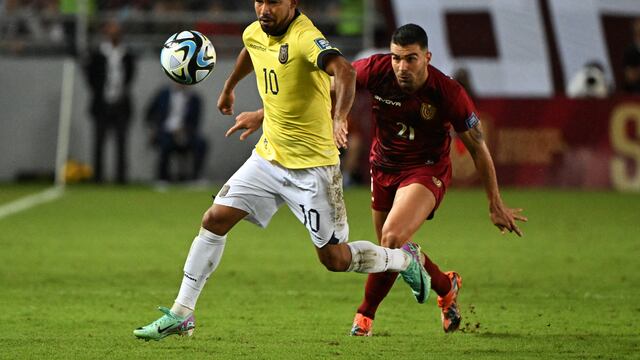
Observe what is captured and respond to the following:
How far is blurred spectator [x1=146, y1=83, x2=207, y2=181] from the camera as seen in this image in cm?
2127

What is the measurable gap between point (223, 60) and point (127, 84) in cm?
165

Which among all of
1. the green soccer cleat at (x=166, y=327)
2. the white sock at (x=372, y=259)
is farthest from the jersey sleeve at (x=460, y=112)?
the green soccer cleat at (x=166, y=327)

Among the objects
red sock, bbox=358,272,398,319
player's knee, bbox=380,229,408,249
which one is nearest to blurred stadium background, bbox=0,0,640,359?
red sock, bbox=358,272,398,319

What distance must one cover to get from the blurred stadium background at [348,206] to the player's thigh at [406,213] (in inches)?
24.7

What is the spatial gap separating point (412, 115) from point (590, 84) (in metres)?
13.8

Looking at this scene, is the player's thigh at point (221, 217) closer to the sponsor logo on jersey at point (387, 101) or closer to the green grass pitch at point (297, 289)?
the green grass pitch at point (297, 289)

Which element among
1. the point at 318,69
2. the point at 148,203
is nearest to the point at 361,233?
the point at 148,203

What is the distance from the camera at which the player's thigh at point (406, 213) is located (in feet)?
26.1

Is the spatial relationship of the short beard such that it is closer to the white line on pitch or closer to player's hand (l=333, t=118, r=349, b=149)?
player's hand (l=333, t=118, r=349, b=149)

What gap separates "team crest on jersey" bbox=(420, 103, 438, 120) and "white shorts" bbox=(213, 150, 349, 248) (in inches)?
29.0

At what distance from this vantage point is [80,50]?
22141 mm

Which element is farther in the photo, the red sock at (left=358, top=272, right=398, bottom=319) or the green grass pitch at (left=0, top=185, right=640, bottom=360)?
the red sock at (left=358, top=272, right=398, bottom=319)

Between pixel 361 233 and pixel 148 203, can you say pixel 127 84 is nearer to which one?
pixel 148 203

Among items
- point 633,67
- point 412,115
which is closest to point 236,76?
point 412,115
